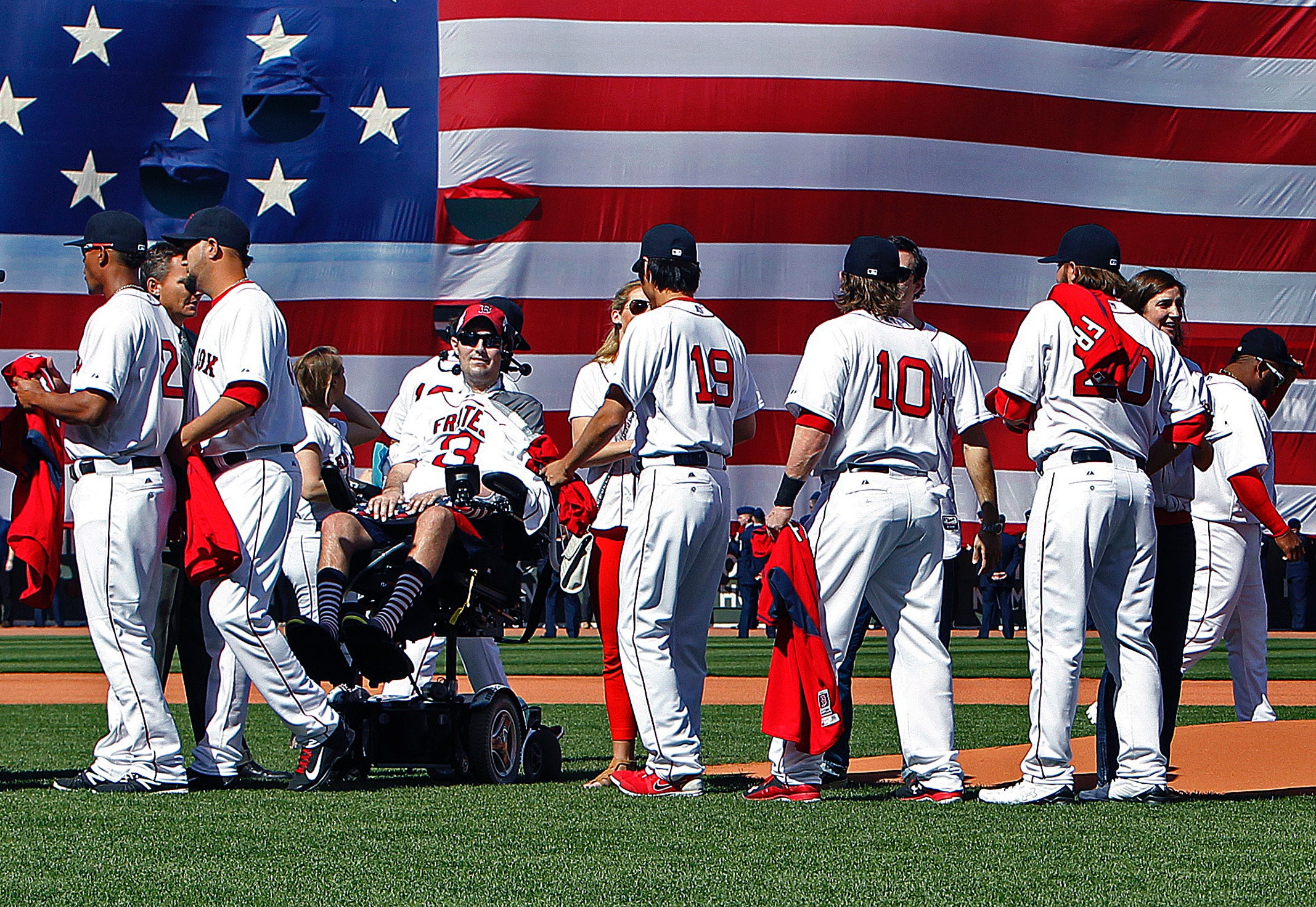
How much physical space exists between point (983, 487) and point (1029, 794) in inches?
43.2

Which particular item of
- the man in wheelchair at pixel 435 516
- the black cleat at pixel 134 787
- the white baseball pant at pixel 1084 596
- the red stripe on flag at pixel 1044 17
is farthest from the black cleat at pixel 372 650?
the red stripe on flag at pixel 1044 17

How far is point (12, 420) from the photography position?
242 inches

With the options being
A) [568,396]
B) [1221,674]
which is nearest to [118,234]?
[568,396]

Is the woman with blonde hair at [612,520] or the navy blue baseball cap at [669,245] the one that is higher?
the navy blue baseball cap at [669,245]

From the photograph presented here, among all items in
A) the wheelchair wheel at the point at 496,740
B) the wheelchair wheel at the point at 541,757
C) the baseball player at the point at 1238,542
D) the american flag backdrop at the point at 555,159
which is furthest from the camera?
the american flag backdrop at the point at 555,159

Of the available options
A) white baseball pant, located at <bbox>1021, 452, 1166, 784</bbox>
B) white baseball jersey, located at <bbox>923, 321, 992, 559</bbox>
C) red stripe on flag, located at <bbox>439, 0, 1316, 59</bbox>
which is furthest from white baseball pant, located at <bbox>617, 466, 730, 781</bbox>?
red stripe on flag, located at <bbox>439, 0, 1316, 59</bbox>

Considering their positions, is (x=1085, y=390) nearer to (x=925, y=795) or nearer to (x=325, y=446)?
(x=925, y=795)

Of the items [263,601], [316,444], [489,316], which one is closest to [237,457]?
[263,601]

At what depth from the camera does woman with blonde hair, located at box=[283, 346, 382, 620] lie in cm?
723

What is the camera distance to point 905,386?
566cm

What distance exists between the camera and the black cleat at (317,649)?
5.61 m

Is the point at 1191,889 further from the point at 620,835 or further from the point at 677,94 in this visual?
the point at 677,94

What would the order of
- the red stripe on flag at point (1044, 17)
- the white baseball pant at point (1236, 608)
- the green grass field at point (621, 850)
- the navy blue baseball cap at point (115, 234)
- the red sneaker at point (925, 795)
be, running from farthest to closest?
the red stripe on flag at point (1044, 17) → the white baseball pant at point (1236, 608) → the navy blue baseball cap at point (115, 234) → the red sneaker at point (925, 795) → the green grass field at point (621, 850)

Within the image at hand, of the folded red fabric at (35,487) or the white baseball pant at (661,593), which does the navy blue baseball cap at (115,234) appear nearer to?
the folded red fabric at (35,487)
